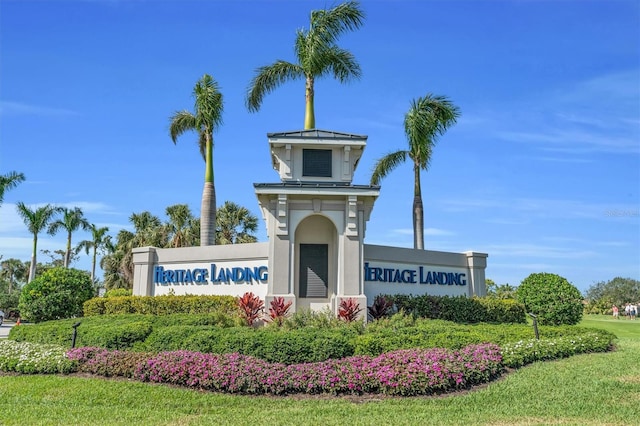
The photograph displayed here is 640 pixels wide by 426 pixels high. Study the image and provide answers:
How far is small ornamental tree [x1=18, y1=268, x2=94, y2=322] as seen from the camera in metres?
22.2

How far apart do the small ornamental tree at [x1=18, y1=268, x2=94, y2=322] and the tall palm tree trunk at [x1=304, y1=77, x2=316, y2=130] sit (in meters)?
12.5

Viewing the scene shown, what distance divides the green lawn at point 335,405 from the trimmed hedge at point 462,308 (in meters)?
8.59

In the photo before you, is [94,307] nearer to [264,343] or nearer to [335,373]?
[264,343]

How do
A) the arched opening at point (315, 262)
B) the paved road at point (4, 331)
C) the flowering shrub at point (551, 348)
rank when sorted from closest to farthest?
the flowering shrub at point (551, 348) < the arched opening at point (315, 262) < the paved road at point (4, 331)

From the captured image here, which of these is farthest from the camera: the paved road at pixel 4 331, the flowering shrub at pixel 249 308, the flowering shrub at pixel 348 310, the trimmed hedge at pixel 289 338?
the paved road at pixel 4 331

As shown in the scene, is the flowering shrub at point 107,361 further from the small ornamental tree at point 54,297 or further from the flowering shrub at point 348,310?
the small ornamental tree at point 54,297

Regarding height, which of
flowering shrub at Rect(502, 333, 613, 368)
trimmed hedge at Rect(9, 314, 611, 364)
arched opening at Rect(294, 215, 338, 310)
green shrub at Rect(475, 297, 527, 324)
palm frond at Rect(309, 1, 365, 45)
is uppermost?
palm frond at Rect(309, 1, 365, 45)

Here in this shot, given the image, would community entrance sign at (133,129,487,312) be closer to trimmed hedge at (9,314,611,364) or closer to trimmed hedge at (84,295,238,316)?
trimmed hedge at (84,295,238,316)

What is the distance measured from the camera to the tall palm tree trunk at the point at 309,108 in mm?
25781

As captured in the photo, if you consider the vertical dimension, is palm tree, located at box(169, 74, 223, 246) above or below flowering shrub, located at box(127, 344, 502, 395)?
above

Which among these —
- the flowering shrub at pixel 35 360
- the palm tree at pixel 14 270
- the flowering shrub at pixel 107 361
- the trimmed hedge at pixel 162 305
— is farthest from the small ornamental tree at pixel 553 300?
the palm tree at pixel 14 270

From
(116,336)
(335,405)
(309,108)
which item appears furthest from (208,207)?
(335,405)

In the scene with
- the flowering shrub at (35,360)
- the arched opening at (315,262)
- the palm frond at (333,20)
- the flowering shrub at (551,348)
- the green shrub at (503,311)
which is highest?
the palm frond at (333,20)

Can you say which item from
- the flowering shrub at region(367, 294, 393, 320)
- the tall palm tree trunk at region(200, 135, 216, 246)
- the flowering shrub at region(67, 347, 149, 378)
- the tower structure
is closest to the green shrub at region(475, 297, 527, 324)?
the flowering shrub at region(367, 294, 393, 320)
